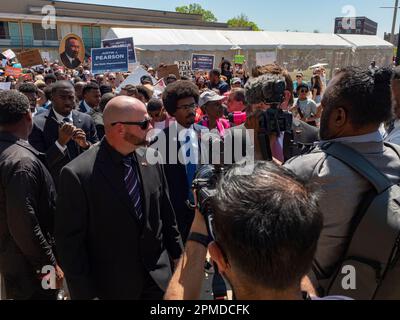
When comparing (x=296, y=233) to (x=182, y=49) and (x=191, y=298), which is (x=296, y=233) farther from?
(x=182, y=49)

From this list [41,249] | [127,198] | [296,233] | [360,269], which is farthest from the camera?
[41,249]

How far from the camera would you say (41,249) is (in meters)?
2.46

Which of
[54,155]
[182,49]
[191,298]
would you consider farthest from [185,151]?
[182,49]

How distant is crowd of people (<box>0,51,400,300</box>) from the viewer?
104 centimetres

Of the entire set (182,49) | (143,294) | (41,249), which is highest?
(182,49)

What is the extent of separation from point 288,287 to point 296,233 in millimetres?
160

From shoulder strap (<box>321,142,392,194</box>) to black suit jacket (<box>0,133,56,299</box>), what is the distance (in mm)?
1876

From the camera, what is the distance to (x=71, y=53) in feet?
29.3

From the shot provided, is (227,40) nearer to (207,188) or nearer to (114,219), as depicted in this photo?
(114,219)

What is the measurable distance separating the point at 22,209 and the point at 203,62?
999cm

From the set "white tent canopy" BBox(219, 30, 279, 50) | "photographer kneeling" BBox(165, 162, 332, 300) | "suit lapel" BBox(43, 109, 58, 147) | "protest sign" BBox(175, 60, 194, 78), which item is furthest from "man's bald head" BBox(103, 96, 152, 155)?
"white tent canopy" BBox(219, 30, 279, 50)

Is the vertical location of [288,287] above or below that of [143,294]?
above

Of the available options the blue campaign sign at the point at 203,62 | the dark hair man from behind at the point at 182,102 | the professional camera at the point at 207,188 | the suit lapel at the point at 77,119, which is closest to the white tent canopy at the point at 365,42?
the blue campaign sign at the point at 203,62

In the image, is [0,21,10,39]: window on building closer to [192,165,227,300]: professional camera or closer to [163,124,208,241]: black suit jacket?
[163,124,208,241]: black suit jacket
